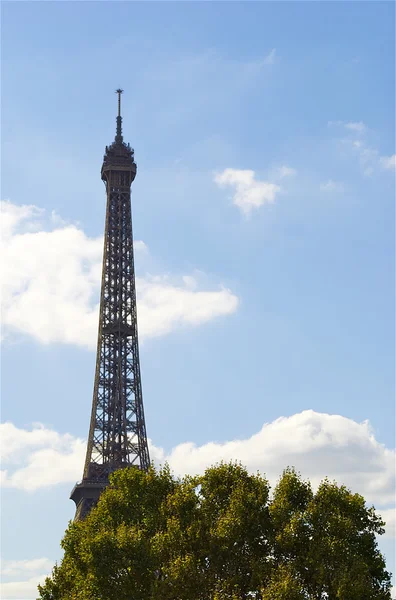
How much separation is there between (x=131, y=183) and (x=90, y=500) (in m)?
53.7

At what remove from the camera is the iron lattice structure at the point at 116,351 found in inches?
5290

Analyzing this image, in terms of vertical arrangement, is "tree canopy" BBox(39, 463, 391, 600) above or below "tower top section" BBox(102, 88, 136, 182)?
below

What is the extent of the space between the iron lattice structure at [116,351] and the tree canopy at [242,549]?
67.0m

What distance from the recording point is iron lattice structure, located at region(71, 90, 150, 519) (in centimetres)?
13438

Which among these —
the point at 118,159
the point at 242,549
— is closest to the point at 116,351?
the point at 118,159

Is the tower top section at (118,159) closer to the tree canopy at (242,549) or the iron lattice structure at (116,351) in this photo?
the iron lattice structure at (116,351)

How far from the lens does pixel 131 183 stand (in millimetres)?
154500

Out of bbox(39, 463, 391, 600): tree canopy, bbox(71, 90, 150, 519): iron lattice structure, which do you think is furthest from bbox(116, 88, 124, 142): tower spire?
bbox(39, 463, 391, 600): tree canopy

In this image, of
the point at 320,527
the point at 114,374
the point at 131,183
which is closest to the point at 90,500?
the point at 114,374

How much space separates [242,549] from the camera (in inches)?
2448

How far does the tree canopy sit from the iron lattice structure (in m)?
67.0

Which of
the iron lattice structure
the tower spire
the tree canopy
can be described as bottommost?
the tree canopy

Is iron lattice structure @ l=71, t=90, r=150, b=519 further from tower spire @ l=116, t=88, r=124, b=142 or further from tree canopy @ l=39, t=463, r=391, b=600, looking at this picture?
tree canopy @ l=39, t=463, r=391, b=600

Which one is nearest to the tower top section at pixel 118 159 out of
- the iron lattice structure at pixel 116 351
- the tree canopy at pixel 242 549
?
the iron lattice structure at pixel 116 351
